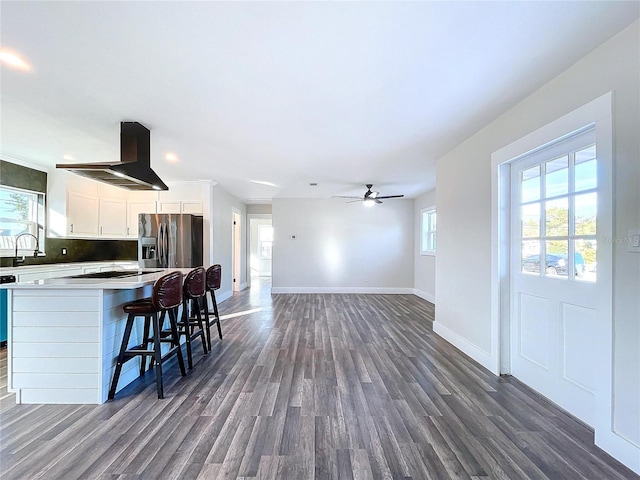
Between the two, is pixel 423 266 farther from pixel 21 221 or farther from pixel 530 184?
pixel 21 221

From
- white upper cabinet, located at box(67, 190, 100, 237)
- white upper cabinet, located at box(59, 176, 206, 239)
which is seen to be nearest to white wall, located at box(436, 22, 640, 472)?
white upper cabinet, located at box(59, 176, 206, 239)

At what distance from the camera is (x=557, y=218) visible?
7.48ft

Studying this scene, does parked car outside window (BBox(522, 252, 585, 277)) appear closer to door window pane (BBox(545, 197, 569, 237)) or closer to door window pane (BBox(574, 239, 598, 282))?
door window pane (BBox(574, 239, 598, 282))

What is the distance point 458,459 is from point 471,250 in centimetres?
216

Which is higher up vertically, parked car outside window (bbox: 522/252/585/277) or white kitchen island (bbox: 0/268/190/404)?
parked car outside window (bbox: 522/252/585/277)

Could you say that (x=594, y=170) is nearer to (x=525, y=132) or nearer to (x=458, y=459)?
(x=525, y=132)

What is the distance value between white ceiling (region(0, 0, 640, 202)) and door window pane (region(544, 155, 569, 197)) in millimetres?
622

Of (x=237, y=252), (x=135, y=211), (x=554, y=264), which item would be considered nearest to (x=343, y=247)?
(x=237, y=252)

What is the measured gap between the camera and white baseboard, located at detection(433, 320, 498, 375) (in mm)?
2858

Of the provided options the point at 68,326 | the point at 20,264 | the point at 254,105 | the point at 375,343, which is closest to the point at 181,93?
the point at 254,105

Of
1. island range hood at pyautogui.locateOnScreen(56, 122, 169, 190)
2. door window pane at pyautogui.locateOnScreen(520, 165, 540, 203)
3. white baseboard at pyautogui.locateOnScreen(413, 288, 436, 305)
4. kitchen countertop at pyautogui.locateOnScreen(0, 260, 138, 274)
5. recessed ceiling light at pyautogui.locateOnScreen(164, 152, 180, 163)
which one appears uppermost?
recessed ceiling light at pyautogui.locateOnScreen(164, 152, 180, 163)

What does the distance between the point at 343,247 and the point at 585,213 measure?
5.55m

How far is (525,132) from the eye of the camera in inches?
95.0

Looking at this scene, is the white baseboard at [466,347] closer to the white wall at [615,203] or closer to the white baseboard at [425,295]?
the white wall at [615,203]
